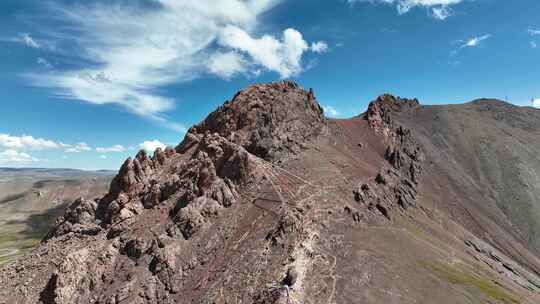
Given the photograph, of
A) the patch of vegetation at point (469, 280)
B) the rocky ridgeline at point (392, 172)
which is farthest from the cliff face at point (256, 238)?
the rocky ridgeline at point (392, 172)

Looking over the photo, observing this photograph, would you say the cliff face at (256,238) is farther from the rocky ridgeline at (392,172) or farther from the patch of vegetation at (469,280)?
the rocky ridgeline at (392,172)

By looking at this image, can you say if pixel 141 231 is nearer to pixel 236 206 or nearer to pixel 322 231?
pixel 236 206

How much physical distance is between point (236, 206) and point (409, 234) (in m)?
31.0

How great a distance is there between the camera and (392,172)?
276 ft

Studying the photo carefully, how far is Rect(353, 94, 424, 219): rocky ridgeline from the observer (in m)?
62.8

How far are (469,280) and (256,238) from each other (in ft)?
109

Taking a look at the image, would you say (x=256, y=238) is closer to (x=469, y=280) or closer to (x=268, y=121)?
(x=469, y=280)

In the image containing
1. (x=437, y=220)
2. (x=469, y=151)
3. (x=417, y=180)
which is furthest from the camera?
(x=469, y=151)

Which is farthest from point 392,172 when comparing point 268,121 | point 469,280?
point 469,280

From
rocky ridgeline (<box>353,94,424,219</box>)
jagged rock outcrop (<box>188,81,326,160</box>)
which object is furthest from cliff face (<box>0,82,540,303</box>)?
rocky ridgeline (<box>353,94,424,219</box>)

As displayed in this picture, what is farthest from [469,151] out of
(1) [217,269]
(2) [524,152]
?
(1) [217,269]

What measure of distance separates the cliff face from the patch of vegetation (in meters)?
0.28

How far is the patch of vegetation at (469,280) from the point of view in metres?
47.5

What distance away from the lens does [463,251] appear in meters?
66.0
